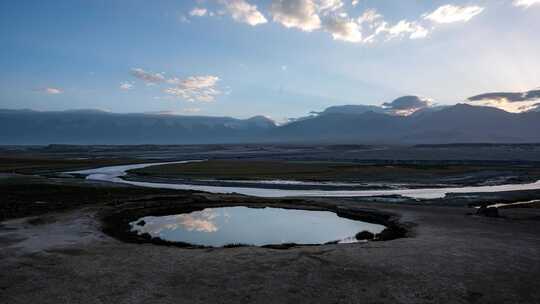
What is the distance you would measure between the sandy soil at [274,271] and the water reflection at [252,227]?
13.0ft

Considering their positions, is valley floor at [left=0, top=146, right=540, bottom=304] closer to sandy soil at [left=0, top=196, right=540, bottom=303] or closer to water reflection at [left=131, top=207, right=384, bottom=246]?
sandy soil at [left=0, top=196, right=540, bottom=303]

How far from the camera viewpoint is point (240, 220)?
32.0 m

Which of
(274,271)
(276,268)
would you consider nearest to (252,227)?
(276,268)

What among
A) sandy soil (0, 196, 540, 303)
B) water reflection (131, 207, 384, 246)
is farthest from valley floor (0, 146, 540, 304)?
water reflection (131, 207, 384, 246)

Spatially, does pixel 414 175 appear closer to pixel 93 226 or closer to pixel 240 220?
pixel 240 220

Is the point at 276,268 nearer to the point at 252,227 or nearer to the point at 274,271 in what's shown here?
the point at 274,271

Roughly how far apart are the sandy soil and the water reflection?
3957 millimetres

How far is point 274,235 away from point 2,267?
50.4 ft

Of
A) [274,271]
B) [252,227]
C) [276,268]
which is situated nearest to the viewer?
[274,271]

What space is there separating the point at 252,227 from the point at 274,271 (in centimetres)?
1269

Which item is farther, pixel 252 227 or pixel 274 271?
pixel 252 227

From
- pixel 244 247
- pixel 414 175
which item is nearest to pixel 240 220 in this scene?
pixel 244 247

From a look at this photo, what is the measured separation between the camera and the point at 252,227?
29.5 meters

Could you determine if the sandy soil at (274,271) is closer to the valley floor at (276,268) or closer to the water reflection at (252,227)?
the valley floor at (276,268)
